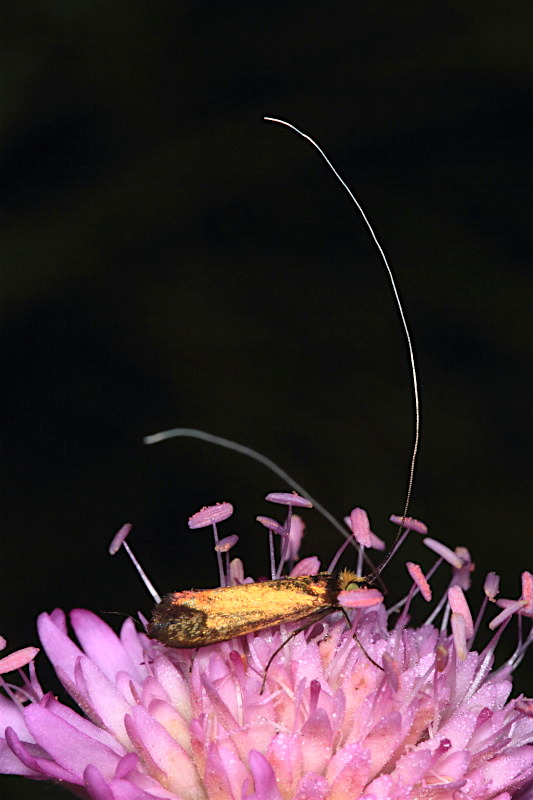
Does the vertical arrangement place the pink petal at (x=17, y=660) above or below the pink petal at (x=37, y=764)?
above

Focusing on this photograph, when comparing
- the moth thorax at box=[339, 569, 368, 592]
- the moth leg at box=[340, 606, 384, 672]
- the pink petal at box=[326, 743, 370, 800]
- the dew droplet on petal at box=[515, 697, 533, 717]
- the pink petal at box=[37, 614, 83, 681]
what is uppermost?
the moth thorax at box=[339, 569, 368, 592]

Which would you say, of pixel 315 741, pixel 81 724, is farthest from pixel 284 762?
pixel 81 724

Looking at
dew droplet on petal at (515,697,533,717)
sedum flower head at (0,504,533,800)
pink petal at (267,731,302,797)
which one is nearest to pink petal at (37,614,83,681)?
sedum flower head at (0,504,533,800)

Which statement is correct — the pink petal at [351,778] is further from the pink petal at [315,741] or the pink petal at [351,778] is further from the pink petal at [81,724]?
the pink petal at [81,724]

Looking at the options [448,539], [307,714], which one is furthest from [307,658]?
[448,539]

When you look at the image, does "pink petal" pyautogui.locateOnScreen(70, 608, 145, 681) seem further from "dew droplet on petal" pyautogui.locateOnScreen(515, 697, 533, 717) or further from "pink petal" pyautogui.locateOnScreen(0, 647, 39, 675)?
"dew droplet on petal" pyautogui.locateOnScreen(515, 697, 533, 717)

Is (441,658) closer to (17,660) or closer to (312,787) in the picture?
(312,787)

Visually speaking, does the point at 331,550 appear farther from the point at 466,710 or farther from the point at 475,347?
the point at 466,710

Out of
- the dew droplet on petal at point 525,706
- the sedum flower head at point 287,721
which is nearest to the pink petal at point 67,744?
the sedum flower head at point 287,721
